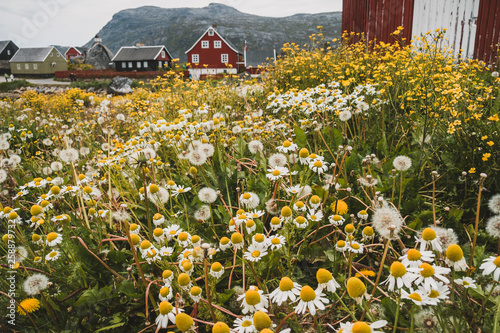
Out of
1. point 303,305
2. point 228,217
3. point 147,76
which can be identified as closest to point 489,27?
point 228,217

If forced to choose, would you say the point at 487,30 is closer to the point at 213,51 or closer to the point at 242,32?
the point at 213,51

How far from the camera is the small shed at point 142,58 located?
48.9 meters

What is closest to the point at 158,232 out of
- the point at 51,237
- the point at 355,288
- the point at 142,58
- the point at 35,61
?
the point at 51,237

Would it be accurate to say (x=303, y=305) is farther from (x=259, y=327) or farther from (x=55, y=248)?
(x=55, y=248)

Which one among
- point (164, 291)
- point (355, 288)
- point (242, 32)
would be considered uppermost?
point (242, 32)

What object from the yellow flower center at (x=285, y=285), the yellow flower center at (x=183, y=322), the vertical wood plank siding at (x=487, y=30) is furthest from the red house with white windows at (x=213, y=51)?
the yellow flower center at (x=183, y=322)

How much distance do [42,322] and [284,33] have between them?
149 meters

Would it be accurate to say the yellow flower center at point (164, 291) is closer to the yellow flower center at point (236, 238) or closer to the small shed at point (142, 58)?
the yellow flower center at point (236, 238)

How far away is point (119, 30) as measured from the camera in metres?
199

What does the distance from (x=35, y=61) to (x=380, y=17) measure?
6067 cm

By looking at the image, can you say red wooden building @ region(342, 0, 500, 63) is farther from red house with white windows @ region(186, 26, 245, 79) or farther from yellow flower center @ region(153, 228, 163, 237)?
red house with white windows @ region(186, 26, 245, 79)

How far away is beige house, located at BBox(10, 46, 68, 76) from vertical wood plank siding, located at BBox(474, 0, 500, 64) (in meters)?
61.2

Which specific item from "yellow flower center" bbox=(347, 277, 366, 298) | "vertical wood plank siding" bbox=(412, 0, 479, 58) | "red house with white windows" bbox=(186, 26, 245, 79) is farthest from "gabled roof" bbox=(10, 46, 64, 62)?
"yellow flower center" bbox=(347, 277, 366, 298)

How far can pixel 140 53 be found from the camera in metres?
50.1
